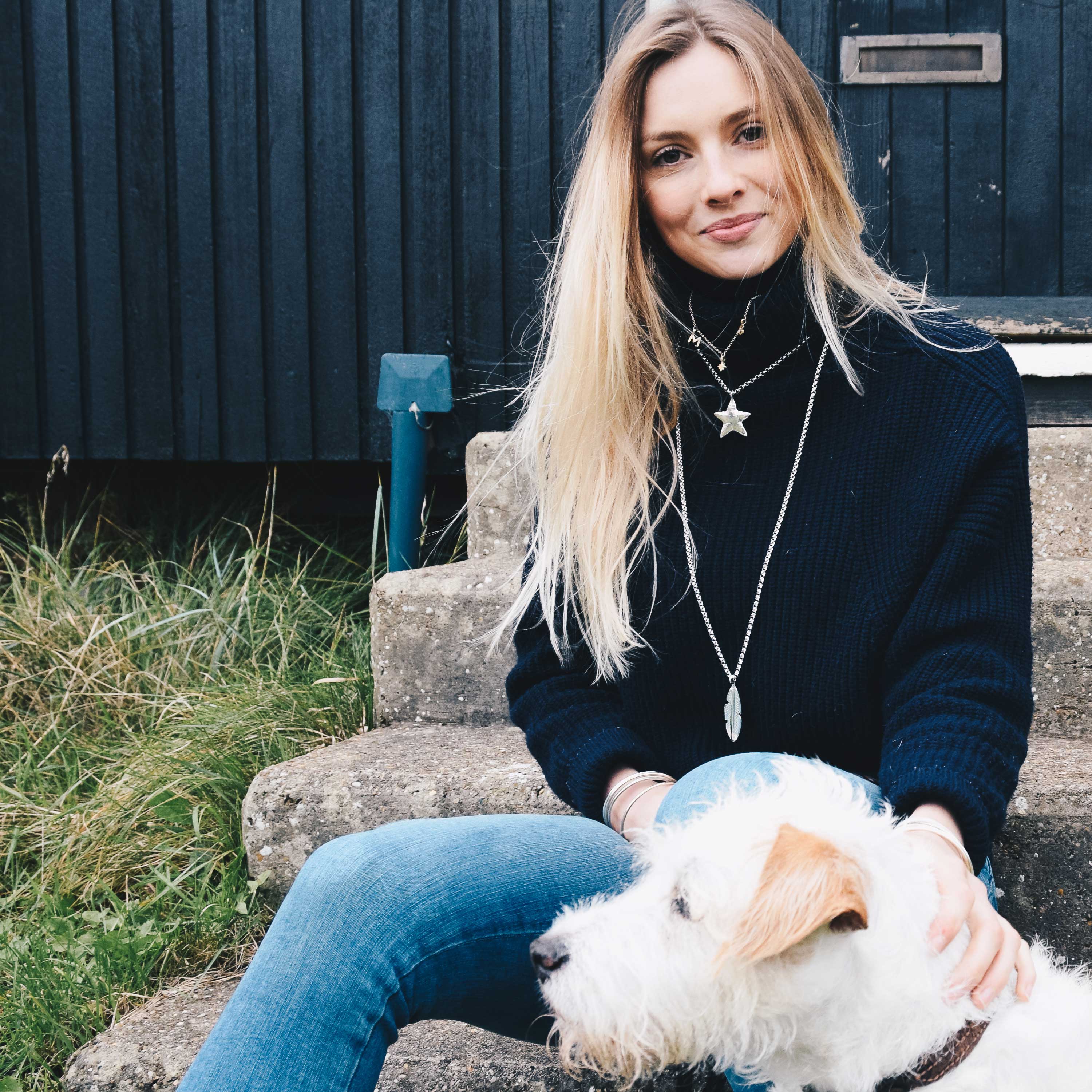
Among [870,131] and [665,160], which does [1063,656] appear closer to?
[665,160]

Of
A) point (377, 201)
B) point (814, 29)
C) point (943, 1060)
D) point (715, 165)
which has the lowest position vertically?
point (943, 1060)

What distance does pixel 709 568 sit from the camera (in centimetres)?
177

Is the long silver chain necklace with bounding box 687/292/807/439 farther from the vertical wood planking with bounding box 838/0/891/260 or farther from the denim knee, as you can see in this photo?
the vertical wood planking with bounding box 838/0/891/260

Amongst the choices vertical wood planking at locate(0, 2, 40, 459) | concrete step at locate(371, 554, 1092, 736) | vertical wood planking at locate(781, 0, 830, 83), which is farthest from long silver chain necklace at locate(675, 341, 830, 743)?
vertical wood planking at locate(0, 2, 40, 459)

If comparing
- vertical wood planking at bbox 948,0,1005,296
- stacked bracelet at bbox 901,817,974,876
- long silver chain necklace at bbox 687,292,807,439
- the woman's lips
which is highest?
vertical wood planking at bbox 948,0,1005,296

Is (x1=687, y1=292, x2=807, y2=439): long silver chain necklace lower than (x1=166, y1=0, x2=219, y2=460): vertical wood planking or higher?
lower

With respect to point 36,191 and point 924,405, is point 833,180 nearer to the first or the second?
point 924,405

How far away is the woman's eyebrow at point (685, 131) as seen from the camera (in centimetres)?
173

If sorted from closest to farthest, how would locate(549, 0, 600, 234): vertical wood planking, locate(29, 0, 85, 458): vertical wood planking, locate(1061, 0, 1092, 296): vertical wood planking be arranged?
1. locate(1061, 0, 1092, 296): vertical wood planking
2. locate(549, 0, 600, 234): vertical wood planking
3. locate(29, 0, 85, 458): vertical wood planking

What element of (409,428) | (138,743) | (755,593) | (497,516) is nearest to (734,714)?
(755,593)

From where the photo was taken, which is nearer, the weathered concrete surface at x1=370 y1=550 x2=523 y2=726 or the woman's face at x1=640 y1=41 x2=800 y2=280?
the woman's face at x1=640 y1=41 x2=800 y2=280

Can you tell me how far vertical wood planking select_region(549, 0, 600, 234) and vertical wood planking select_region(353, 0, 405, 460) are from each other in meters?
0.61

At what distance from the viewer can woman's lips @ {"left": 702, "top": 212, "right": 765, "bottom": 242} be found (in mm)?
1771

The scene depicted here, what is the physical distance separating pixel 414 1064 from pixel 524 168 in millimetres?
3335
